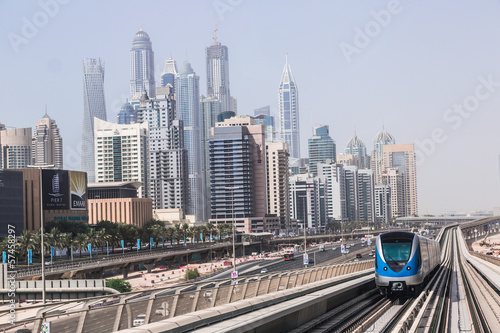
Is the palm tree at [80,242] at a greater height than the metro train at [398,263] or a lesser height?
lesser

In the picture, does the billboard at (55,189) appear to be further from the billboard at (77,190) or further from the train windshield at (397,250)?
the train windshield at (397,250)

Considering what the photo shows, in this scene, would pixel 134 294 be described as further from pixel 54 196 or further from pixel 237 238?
pixel 237 238

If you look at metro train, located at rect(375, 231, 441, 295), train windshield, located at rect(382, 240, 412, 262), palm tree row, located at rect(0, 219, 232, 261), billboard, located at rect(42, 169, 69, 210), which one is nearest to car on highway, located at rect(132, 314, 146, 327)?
metro train, located at rect(375, 231, 441, 295)

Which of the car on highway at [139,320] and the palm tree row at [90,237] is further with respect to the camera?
the palm tree row at [90,237]

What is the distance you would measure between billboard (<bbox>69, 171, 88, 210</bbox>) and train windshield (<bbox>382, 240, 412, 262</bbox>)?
127 meters

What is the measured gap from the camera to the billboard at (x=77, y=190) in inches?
6186

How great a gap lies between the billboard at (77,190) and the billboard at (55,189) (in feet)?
5.18

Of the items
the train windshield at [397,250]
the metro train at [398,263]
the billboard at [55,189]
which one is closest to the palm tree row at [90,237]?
the billboard at [55,189]

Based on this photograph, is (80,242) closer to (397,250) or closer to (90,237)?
(90,237)

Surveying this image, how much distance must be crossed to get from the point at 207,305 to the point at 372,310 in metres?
16.7

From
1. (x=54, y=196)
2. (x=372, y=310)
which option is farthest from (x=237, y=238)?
(x=372, y=310)

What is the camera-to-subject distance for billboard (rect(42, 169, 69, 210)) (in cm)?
15100

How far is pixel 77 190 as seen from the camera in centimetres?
16012

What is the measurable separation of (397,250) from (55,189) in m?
127
